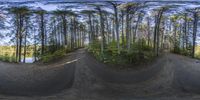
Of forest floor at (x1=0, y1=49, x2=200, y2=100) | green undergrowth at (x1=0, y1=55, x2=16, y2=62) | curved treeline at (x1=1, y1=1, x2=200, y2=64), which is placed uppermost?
curved treeline at (x1=1, y1=1, x2=200, y2=64)

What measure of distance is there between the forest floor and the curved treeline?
0.07 metres

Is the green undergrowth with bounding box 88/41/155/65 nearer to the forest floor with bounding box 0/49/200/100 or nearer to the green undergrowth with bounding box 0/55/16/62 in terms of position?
the forest floor with bounding box 0/49/200/100

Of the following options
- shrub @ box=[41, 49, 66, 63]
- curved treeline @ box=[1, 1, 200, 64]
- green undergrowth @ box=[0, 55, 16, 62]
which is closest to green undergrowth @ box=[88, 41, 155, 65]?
curved treeline @ box=[1, 1, 200, 64]

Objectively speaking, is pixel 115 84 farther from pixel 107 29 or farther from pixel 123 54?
pixel 107 29

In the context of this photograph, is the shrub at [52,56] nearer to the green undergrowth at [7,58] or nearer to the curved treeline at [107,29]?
the curved treeline at [107,29]

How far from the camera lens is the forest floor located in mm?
2291

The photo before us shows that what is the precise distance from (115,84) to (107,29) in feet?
0.85

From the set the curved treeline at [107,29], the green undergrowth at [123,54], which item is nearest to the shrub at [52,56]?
the curved treeline at [107,29]

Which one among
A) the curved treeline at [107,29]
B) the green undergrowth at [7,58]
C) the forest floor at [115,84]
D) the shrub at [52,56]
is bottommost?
the forest floor at [115,84]

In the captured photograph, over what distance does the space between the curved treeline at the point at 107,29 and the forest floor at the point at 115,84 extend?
0.07m

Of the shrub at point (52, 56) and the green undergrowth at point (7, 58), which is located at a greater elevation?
the shrub at point (52, 56)

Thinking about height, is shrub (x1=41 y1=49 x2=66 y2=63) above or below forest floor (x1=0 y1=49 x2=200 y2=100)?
above

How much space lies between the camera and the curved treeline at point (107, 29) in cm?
227

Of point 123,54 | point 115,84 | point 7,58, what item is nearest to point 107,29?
point 123,54
